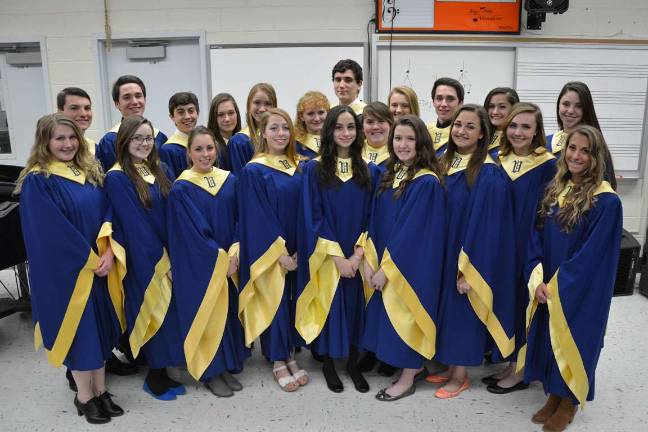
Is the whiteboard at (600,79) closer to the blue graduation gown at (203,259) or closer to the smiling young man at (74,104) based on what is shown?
the blue graduation gown at (203,259)

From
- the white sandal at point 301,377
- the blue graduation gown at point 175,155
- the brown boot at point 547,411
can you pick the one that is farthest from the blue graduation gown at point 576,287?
the blue graduation gown at point 175,155

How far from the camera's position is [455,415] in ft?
7.72

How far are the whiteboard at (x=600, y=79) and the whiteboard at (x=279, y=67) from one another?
1.51 meters

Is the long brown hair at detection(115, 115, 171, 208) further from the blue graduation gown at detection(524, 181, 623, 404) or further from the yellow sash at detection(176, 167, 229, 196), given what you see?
the blue graduation gown at detection(524, 181, 623, 404)

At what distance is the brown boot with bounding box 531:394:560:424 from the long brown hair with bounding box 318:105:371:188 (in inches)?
52.3

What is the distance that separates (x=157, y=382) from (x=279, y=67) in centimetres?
294

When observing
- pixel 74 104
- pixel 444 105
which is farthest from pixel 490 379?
pixel 74 104

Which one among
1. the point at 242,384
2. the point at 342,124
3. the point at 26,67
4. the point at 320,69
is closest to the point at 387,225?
the point at 342,124

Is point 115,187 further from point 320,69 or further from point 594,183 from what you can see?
point 320,69

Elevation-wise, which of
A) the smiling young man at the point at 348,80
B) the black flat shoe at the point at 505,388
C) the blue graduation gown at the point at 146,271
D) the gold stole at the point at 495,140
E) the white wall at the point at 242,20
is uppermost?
the white wall at the point at 242,20

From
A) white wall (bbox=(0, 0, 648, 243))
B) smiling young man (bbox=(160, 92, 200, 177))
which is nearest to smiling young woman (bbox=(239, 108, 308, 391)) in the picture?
smiling young man (bbox=(160, 92, 200, 177))

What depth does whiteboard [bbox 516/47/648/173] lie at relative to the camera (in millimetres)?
4402

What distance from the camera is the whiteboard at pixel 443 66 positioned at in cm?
436

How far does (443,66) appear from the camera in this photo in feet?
14.4
